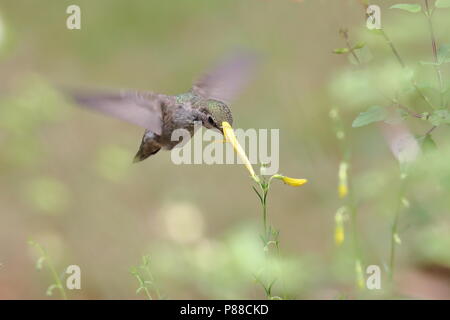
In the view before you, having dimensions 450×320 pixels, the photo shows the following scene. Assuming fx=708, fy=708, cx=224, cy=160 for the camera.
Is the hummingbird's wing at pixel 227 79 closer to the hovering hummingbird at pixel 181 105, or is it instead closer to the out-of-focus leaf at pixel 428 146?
the hovering hummingbird at pixel 181 105

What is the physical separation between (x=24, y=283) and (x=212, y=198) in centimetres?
162

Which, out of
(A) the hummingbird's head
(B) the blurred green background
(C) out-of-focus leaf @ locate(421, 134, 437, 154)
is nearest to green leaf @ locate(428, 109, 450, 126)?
(C) out-of-focus leaf @ locate(421, 134, 437, 154)

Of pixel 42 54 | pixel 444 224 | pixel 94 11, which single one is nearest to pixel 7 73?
pixel 42 54

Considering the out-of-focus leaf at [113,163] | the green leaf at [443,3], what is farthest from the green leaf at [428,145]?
the out-of-focus leaf at [113,163]

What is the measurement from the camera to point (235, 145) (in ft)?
6.20

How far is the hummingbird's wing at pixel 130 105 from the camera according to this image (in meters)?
1.75

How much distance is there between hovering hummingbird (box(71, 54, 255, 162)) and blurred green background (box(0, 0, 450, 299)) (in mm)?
99

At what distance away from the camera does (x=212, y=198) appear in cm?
539

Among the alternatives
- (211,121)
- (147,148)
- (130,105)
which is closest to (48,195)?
(147,148)

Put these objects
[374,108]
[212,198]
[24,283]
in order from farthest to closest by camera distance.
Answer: [212,198], [24,283], [374,108]

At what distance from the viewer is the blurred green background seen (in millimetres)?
3107

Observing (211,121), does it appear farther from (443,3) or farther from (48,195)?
(48,195)

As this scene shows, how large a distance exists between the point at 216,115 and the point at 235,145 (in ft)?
0.81
